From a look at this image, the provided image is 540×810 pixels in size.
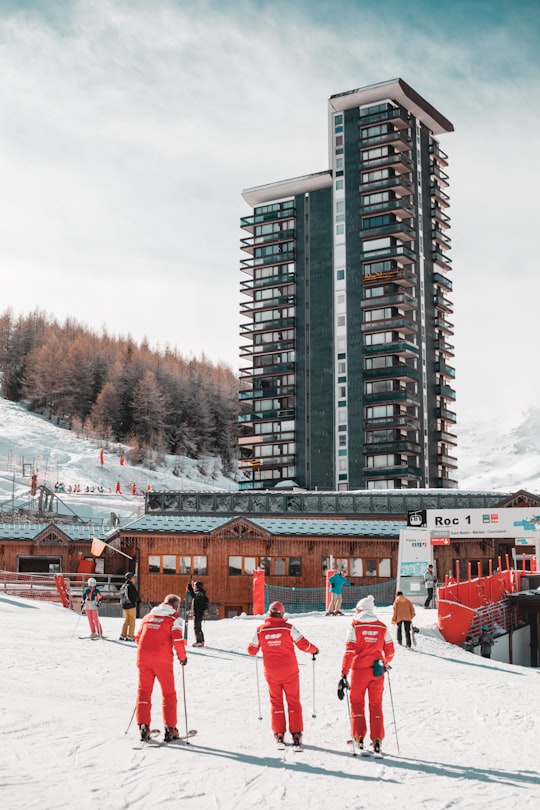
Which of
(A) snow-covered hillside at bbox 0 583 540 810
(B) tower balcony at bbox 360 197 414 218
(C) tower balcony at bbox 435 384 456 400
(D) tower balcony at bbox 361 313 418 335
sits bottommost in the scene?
(A) snow-covered hillside at bbox 0 583 540 810

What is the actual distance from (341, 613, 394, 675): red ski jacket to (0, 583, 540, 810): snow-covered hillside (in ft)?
3.52

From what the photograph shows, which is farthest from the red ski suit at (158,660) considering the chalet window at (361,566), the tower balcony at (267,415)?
the tower balcony at (267,415)

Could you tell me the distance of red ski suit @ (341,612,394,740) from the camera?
10266 millimetres

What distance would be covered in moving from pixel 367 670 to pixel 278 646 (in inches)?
44.9

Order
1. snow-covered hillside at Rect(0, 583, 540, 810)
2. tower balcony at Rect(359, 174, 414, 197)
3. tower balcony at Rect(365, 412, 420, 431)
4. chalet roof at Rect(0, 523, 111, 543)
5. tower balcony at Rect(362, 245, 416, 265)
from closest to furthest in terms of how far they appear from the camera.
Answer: snow-covered hillside at Rect(0, 583, 540, 810) < chalet roof at Rect(0, 523, 111, 543) < tower balcony at Rect(365, 412, 420, 431) < tower balcony at Rect(362, 245, 416, 265) < tower balcony at Rect(359, 174, 414, 197)

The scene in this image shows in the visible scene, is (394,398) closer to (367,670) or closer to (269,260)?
(269,260)

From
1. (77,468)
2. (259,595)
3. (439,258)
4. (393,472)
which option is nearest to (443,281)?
(439,258)

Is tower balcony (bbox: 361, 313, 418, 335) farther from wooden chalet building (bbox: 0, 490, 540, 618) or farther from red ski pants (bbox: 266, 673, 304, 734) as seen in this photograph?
red ski pants (bbox: 266, 673, 304, 734)

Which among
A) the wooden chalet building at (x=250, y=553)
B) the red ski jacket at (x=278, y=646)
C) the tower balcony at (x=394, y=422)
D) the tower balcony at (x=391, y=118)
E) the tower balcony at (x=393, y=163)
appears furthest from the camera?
the tower balcony at (x=391, y=118)

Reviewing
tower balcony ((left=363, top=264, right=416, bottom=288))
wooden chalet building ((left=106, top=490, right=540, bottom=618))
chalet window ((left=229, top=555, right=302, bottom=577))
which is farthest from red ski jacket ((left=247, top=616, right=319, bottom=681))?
tower balcony ((left=363, top=264, right=416, bottom=288))

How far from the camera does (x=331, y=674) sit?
55.4 ft

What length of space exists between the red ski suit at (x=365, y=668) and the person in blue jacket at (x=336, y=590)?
15050 millimetres

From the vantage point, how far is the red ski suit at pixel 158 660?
10.2 meters

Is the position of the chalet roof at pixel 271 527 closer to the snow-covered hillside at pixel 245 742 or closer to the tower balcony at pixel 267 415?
the snow-covered hillside at pixel 245 742
